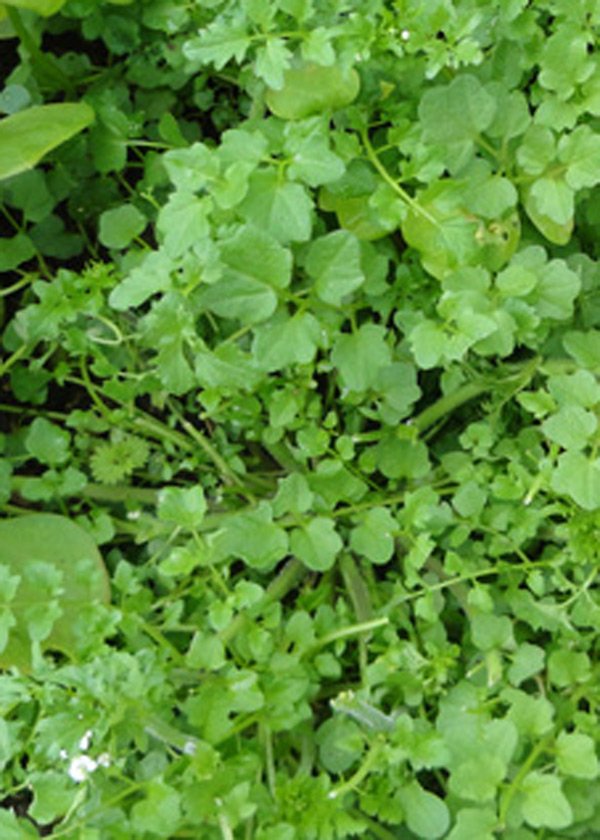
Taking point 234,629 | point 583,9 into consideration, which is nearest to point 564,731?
point 234,629

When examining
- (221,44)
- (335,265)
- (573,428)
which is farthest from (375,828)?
(221,44)

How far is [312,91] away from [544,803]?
0.70 m

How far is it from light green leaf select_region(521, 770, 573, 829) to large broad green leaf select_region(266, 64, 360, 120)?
66cm

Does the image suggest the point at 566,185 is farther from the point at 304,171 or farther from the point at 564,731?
the point at 564,731

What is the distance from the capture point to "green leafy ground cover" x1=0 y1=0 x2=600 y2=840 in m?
1.19

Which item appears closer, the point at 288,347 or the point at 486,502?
the point at 288,347

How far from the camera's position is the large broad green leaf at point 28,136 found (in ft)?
4.52

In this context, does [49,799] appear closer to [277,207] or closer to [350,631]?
[350,631]

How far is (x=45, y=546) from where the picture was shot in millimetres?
1428

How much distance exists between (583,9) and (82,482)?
2.34 ft

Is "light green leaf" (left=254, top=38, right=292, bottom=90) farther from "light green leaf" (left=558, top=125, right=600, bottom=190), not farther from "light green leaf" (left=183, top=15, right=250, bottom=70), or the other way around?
"light green leaf" (left=558, top=125, right=600, bottom=190)

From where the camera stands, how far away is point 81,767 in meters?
1.15

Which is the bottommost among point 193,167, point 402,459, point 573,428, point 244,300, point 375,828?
point 375,828

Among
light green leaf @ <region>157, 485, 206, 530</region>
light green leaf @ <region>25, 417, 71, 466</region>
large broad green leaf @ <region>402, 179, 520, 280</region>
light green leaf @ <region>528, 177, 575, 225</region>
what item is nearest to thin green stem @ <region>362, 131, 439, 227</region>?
large broad green leaf @ <region>402, 179, 520, 280</region>
